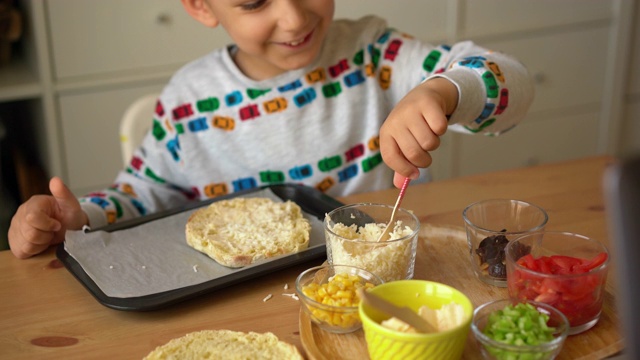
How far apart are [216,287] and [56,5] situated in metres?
1.36

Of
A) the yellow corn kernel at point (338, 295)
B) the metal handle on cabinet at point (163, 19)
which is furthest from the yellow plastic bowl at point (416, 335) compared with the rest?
the metal handle on cabinet at point (163, 19)

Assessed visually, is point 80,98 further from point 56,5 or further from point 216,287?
point 216,287

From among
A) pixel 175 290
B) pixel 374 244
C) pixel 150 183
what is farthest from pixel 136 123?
pixel 374 244

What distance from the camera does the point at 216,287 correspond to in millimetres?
977

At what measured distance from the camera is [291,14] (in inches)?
49.8

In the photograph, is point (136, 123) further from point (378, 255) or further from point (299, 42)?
point (378, 255)

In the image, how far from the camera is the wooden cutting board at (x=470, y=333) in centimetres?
83

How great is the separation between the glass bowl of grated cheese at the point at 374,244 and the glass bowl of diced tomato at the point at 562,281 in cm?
13

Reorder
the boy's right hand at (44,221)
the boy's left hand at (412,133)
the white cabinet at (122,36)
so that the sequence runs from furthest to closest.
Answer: the white cabinet at (122,36)
the boy's right hand at (44,221)
the boy's left hand at (412,133)

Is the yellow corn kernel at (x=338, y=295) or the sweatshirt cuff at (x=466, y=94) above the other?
the sweatshirt cuff at (x=466, y=94)

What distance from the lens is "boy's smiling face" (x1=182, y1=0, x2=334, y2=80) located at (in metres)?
1.28

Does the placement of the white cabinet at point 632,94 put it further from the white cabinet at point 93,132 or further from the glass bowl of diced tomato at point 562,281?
the glass bowl of diced tomato at point 562,281

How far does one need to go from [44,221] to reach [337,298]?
491 mm

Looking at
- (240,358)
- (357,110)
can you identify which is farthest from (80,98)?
(240,358)
